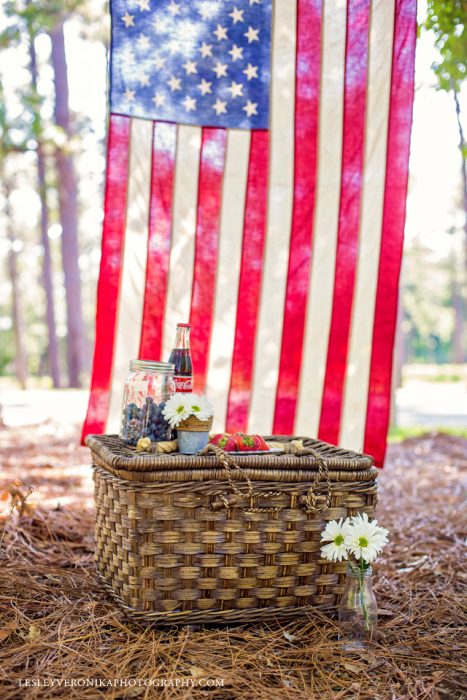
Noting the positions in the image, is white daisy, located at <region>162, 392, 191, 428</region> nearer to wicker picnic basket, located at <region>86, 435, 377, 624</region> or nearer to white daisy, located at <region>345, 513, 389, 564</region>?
wicker picnic basket, located at <region>86, 435, 377, 624</region>

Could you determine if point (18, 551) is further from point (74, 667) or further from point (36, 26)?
point (36, 26)

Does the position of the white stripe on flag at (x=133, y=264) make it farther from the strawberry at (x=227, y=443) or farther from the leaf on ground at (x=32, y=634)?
the leaf on ground at (x=32, y=634)

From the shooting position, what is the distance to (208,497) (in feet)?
6.43

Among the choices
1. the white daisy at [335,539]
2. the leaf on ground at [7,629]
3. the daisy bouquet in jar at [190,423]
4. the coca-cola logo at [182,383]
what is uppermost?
the coca-cola logo at [182,383]

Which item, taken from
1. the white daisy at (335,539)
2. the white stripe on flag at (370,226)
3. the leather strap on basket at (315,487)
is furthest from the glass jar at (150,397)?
the white stripe on flag at (370,226)

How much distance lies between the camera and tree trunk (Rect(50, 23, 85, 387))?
11.8m

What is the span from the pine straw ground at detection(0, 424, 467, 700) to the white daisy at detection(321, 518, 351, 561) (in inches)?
9.8

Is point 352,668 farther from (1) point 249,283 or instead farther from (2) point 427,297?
(2) point 427,297

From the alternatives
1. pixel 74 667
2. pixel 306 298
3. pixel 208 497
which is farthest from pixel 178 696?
pixel 306 298

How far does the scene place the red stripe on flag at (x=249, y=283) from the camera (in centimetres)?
315

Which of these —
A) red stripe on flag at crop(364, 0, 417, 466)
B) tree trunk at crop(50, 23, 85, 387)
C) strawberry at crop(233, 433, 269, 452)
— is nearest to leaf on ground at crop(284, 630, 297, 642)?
strawberry at crop(233, 433, 269, 452)

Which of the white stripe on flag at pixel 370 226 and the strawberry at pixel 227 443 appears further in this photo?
the white stripe on flag at pixel 370 226

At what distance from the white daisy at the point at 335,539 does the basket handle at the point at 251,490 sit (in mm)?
95

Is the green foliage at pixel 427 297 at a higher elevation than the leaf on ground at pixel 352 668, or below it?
higher
